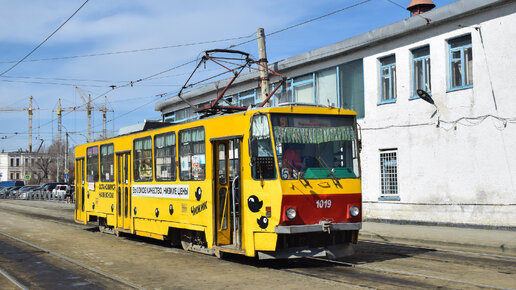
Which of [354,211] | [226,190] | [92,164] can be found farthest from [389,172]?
[226,190]

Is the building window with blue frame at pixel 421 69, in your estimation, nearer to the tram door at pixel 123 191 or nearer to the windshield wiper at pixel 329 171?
the tram door at pixel 123 191

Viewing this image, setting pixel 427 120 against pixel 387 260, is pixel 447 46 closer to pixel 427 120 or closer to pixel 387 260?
pixel 427 120

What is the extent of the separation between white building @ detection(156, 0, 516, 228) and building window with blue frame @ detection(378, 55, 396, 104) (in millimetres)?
41

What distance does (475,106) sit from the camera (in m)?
19.2

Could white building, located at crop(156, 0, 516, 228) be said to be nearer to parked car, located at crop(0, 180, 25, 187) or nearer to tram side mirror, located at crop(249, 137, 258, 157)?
tram side mirror, located at crop(249, 137, 258, 157)

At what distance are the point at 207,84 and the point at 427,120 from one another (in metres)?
18.6

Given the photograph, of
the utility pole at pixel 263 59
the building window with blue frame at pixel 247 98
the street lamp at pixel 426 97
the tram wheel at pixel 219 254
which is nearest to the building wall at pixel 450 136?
the street lamp at pixel 426 97

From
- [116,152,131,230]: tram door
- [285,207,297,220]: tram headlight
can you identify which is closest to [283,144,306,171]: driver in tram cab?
[285,207,297,220]: tram headlight

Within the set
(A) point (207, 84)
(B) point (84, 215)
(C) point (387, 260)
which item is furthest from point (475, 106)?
(A) point (207, 84)

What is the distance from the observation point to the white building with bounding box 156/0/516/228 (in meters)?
18.5

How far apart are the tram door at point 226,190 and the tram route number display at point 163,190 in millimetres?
1298

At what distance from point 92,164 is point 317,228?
11692 mm

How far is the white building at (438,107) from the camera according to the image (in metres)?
18.5

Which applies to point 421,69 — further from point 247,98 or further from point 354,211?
point 247,98
